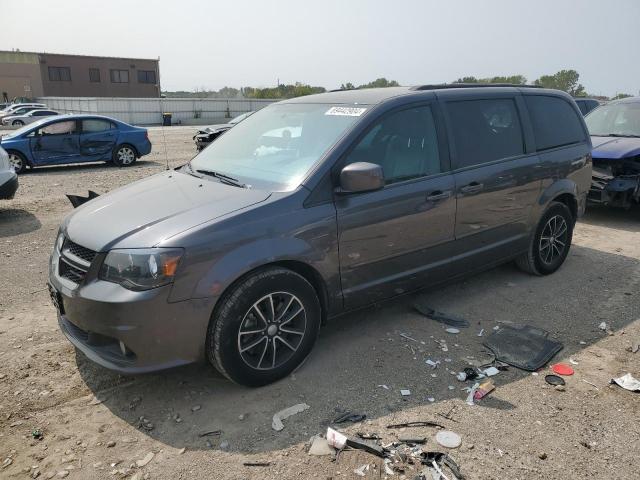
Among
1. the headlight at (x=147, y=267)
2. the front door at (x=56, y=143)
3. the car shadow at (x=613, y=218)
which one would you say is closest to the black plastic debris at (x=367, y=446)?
the headlight at (x=147, y=267)

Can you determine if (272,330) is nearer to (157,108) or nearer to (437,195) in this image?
(437,195)

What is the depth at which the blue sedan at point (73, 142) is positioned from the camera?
1312 centimetres

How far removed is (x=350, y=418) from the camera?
3.14 m

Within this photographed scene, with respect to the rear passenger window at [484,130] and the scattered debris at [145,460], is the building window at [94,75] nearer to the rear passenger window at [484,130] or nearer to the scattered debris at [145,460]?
the rear passenger window at [484,130]

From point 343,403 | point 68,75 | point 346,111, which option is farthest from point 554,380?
point 68,75

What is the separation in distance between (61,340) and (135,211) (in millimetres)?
1425

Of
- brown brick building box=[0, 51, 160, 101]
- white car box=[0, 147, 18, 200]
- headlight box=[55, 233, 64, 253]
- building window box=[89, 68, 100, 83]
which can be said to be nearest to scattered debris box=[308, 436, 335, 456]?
headlight box=[55, 233, 64, 253]

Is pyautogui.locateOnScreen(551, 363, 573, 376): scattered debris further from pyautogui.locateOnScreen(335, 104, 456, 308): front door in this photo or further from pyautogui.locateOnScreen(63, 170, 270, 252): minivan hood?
pyautogui.locateOnScreen(63, 170, 270, 252): minivan hood

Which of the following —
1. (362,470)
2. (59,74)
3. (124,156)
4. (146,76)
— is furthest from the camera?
(146,76)

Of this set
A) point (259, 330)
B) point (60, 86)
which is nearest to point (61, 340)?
point (259, 330)

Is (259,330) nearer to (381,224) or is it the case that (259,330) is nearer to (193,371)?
(193,371)

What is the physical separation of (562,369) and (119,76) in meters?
72.9

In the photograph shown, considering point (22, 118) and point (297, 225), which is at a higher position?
point (22, 118)

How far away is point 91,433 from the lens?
3.04 m
